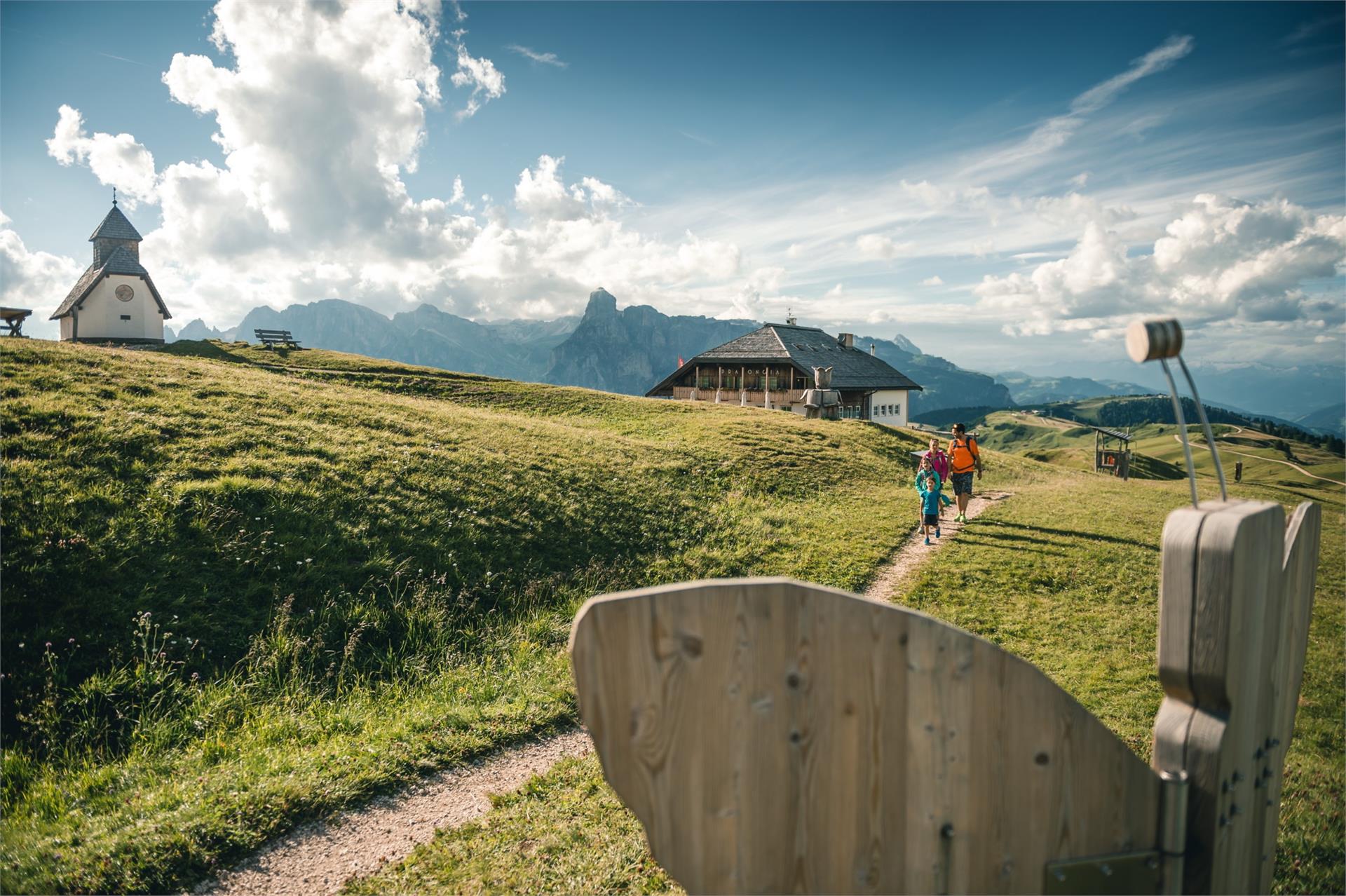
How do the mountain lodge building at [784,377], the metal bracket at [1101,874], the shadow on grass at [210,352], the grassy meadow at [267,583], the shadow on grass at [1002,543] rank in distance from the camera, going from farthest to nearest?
1. the mountain lodge building at [784,377]
2. the shadow on grass at [210,352]
3. the shadow on grass at [1002,543]
4. the grassy meadow at [267,583]
5. the metal bracket at [1101,874]

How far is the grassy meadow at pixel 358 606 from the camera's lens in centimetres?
514

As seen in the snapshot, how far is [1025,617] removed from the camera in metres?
10.6

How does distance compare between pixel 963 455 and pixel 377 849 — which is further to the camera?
pixel 963 455

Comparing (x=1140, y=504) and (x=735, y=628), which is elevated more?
(x=735, y=628)

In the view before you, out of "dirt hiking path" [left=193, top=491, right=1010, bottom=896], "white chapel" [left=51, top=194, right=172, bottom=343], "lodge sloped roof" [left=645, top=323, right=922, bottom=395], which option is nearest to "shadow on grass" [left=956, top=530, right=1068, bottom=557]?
"dirt hiking path" [left=193, top=491, right=1010, bottom=896]

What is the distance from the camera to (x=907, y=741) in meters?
2.07

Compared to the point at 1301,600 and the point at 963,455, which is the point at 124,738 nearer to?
the point at 1301,600

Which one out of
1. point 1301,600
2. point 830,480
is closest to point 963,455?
point 830,480

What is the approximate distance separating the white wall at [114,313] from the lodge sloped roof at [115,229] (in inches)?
148

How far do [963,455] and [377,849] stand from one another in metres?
16.1

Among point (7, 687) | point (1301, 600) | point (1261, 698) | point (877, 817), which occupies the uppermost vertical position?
point (1301, 600)

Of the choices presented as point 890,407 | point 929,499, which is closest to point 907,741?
point 929,499

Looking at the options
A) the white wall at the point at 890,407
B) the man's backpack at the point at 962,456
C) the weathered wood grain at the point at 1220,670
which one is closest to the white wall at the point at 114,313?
the white wall at the point at 890,407

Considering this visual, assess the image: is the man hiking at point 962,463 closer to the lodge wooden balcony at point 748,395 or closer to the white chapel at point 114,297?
the lodge wooden balcony at point 748,395
